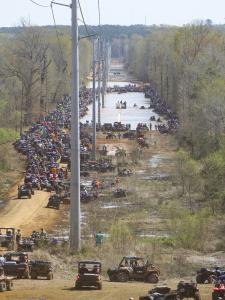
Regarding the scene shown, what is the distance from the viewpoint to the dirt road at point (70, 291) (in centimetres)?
2216

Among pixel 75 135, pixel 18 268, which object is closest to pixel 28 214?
pixel 75 135

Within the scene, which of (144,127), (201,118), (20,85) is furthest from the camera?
(20,85)

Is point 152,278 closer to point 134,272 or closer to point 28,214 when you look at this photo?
point 134,272

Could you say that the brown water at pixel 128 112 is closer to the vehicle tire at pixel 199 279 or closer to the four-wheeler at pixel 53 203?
the four-wheeler at pixel 53 203

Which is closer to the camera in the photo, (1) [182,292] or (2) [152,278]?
(1) [182,292]

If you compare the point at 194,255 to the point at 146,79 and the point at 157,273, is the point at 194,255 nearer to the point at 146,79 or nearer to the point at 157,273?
the point at 157,273

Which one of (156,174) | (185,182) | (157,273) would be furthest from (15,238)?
(156,174)

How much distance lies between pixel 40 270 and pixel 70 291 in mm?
2596

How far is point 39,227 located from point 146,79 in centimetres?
15877

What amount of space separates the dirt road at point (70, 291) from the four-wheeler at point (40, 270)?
1.50 ft

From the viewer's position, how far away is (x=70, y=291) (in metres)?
23.2

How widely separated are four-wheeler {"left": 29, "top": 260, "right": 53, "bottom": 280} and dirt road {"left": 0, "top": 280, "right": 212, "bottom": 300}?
0.46 meters

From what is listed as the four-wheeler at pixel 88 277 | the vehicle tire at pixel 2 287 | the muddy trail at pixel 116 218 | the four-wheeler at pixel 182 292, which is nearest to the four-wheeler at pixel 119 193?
the muddy trail at pixel 116 218

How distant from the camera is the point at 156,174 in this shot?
59.0 metres
